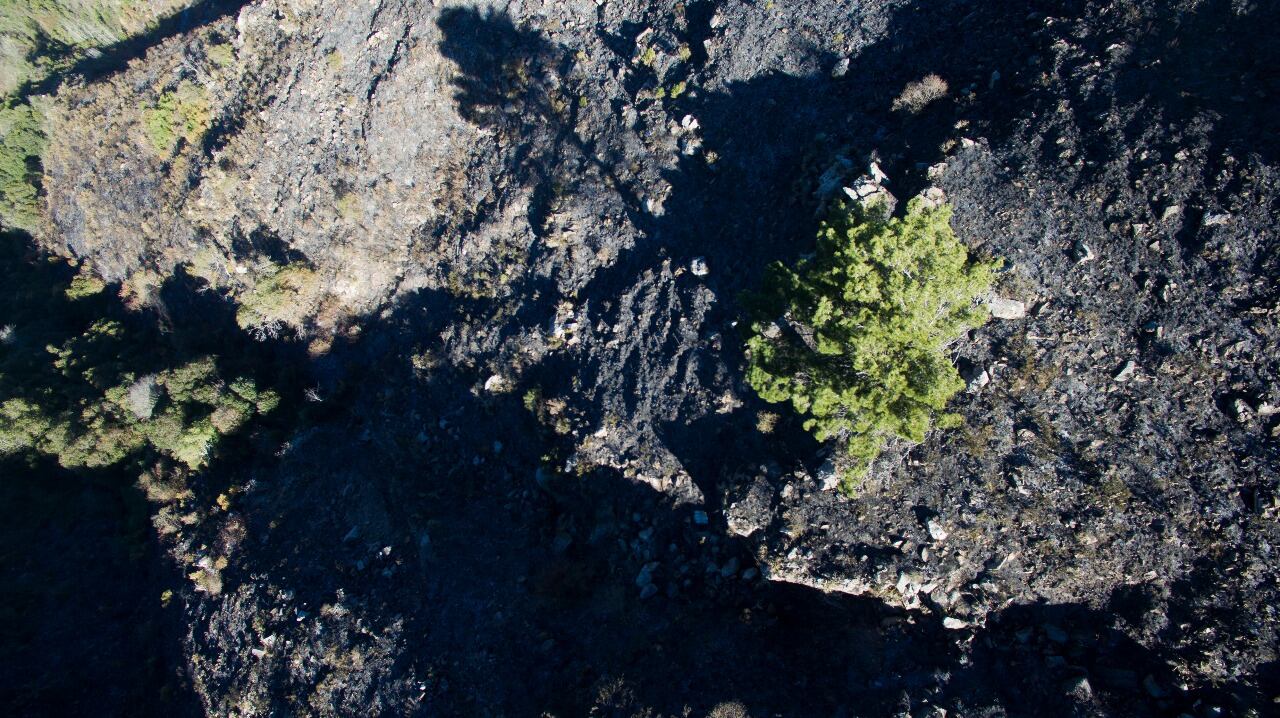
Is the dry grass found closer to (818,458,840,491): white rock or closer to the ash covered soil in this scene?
the ash covered soil

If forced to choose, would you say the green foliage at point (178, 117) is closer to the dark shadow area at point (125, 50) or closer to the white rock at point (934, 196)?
the dark shadow area at point (125, 50)

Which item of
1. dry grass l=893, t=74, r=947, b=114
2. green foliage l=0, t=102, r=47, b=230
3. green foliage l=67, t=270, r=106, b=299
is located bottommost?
dry grass l=893, t=74, r=947, b=114

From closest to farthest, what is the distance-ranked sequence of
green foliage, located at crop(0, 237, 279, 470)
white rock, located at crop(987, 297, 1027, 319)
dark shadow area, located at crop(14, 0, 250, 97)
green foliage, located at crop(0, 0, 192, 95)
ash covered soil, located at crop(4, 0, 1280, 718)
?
ash covered soil, located at crop(4, 0, 1280, 718) < white rock, located at crop(987, 297, 1027, 319) < green foliage, located at crop(0, 237, 279, 470) < dark shadow area, located at crop(14, 0, 250, 97) < green foliage, located at crop(0, 0, 192, 95)

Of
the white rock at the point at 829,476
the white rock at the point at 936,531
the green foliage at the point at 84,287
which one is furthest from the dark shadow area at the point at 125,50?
the white rock at the point at 936,531

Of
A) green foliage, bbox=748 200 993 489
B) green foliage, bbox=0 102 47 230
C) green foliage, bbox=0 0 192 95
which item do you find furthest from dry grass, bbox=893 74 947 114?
green foliage, bbox=0 102 47 230

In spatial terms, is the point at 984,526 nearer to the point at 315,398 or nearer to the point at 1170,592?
the point at 1170,592

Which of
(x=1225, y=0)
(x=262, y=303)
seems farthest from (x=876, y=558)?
(x=262, y=303)

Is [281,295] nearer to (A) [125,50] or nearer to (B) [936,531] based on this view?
(B) [936,531]
